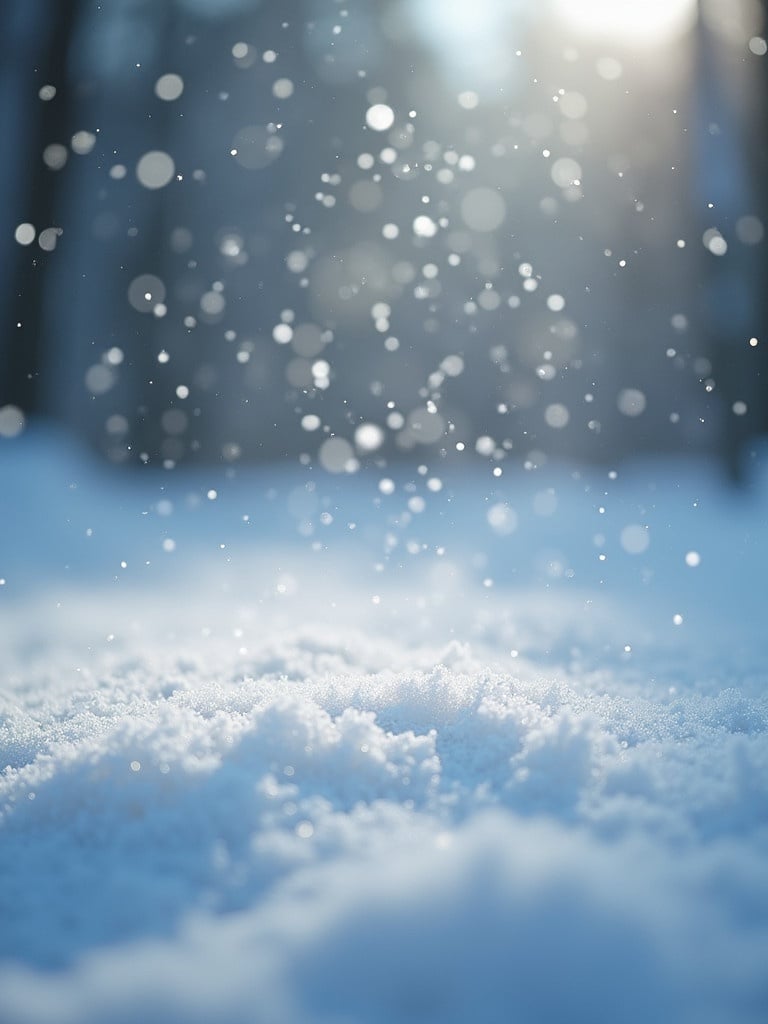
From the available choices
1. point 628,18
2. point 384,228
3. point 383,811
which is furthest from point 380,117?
point 383,811

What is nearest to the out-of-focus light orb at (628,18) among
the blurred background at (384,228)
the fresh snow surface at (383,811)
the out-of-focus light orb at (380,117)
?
the blurred background at (384,228)

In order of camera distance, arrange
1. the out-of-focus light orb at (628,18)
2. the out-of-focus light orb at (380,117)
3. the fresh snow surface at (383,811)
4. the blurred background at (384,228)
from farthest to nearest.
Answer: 1. the out-of-focus light orb at (380,117)
2. the blurred background at (384,228)
3. the out-of-focus light orb at (628,18)
4. the fresh snow surface at (383,811)

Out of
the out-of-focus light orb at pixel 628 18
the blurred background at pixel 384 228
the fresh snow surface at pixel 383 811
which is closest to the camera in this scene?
the fresh snow surface at pixel 383 811

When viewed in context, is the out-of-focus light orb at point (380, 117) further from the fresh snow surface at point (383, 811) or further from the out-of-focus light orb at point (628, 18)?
the fresh snow surface at point (383, 811)

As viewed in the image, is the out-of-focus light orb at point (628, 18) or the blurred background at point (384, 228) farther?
the blurred background at point (384, 228)

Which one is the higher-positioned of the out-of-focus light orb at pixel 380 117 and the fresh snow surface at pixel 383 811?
the out-of-focus light orb at pixel 380 117

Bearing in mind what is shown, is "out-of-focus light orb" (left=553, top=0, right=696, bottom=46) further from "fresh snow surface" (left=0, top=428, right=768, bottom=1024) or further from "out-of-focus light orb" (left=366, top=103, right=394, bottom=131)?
"fresh snow surface" (left=0, top=428, right=768, bottom=1024)
